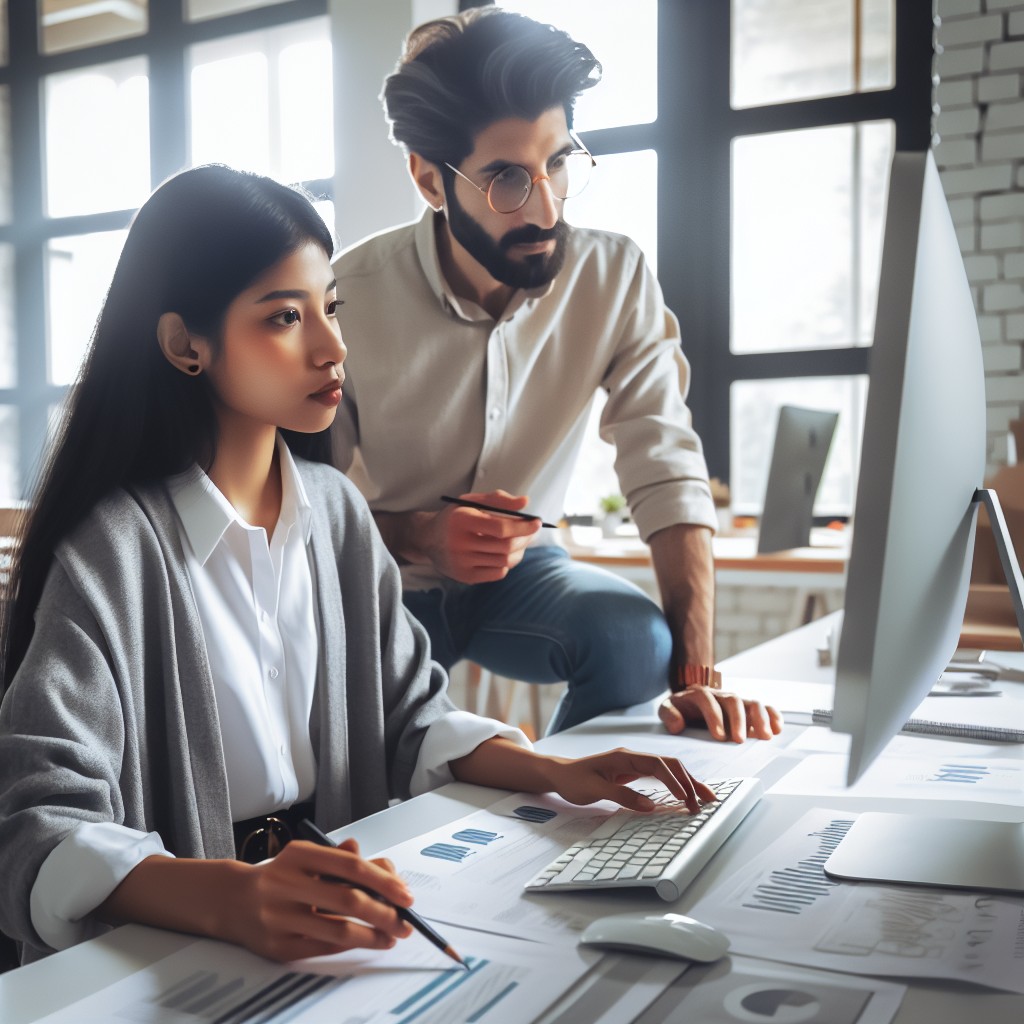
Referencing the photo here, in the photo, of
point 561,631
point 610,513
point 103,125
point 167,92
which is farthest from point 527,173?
point 103,125

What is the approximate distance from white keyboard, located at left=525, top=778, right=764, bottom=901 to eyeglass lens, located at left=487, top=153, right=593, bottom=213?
102 cm

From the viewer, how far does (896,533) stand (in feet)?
1.88

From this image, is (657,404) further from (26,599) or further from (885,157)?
(885,157)

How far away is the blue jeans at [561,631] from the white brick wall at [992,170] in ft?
7.25

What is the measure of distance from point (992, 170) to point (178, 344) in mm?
3185

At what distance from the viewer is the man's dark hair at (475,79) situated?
164 cm

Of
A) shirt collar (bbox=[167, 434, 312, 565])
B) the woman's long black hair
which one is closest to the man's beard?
the woman's long black hair

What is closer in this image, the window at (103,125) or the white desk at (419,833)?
the white desk at (419,833)

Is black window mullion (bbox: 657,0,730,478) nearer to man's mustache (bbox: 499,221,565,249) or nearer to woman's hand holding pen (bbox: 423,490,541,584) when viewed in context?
man's mustache (bbox: 499,221,565,249)

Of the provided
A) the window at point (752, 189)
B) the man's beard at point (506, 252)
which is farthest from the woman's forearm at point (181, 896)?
the window at point (752, 189)

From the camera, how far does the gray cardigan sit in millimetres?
778

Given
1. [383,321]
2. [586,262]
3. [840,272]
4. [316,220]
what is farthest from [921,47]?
[316,220]

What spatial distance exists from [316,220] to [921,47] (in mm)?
3323

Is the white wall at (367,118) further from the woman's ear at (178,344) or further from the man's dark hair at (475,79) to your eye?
the woman's ear at (178,344)
